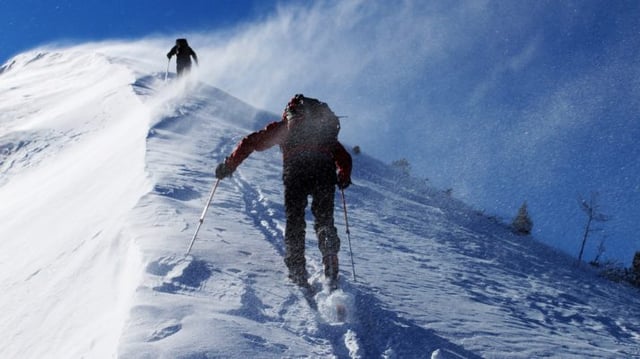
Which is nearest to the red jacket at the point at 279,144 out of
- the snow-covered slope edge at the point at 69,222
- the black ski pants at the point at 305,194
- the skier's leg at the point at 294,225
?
the black ski pants at the point at 305,194

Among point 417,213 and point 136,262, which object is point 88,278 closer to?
point 136,262

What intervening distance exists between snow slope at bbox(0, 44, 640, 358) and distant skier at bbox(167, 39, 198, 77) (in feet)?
29.7

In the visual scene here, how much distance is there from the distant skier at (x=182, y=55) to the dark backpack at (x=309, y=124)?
18173 mm

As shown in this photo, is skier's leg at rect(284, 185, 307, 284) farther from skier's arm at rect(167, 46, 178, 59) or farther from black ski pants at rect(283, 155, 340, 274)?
skier's arm at rect(167, 46, 178, 59)

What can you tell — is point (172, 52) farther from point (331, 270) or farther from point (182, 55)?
point (331, 270)

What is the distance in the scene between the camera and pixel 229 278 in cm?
468

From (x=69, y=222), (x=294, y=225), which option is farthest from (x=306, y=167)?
(x=69, y=222)

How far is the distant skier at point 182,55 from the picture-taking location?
2155 centimetres

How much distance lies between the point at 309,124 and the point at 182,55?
60.8ft

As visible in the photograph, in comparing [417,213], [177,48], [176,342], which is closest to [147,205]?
[176,342]

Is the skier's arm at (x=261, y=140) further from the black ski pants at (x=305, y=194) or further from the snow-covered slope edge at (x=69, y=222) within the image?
the snow-covered slope edge at (x=69, y=222)

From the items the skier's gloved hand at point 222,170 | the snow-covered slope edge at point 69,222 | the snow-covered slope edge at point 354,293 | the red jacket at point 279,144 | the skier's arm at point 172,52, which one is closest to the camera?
the snow-covered slope edge at point 354,293

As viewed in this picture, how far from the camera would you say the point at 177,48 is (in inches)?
849

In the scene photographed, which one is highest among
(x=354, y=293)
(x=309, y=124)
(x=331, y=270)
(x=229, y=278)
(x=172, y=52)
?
(x=172, y=52)
